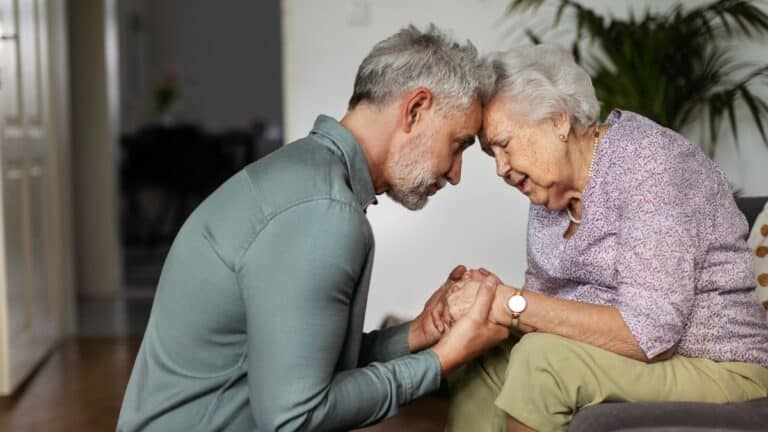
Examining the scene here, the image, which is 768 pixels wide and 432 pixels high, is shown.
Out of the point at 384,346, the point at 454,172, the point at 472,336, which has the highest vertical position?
Result: the point at 454,172

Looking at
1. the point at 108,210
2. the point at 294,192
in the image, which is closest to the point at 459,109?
the point at 294,192

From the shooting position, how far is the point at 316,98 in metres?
4.04

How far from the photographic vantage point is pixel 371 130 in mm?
1771

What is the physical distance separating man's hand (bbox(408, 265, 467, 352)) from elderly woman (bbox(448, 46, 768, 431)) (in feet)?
Answer: 0.18

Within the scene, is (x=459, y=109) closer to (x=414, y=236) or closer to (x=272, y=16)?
(x=414, y=236)

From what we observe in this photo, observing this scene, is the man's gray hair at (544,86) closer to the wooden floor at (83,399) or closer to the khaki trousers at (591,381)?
the khaki trousers at (591,381)

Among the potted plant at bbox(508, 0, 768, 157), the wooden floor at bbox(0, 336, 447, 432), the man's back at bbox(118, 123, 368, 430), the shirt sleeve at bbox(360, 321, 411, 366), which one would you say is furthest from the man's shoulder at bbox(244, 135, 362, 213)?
the potted plant at bbox(508, 0, 768, 157)

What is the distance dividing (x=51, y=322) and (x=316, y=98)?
1.69m

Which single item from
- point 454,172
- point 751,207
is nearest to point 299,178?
point 454,172

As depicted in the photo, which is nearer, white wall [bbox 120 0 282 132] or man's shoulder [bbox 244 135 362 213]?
man's shoulder [bbox 244 135 362 213]

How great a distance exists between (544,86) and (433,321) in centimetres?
54

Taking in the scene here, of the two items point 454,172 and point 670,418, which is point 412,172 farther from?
point 670,418

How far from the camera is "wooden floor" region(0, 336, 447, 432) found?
3.23m

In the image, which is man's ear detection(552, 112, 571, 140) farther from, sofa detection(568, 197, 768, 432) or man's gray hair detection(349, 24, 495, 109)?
sofa detection(568, 197, 768, 432)
